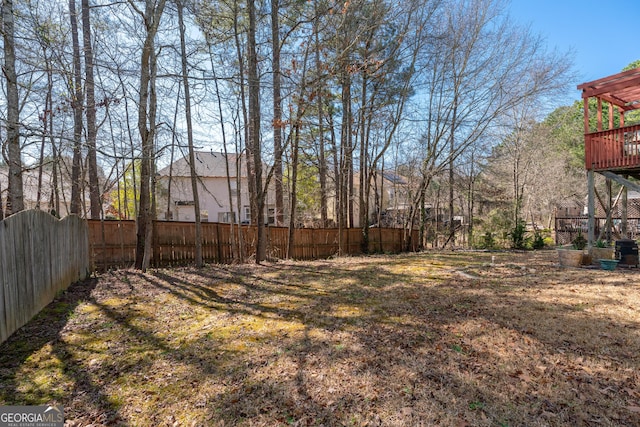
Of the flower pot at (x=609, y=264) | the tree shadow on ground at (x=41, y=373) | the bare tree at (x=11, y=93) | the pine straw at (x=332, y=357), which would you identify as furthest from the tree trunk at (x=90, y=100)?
the flower pot at (x=609, y=264)

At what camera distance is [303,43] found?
801 centimetres

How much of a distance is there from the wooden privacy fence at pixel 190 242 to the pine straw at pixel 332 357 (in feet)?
8.86

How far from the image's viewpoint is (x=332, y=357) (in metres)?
2.90

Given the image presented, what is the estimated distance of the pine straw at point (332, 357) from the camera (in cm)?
220

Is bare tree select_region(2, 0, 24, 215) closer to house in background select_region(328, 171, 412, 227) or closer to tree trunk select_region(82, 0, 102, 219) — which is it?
tree trunk select_region(82, 0, 102, 219)

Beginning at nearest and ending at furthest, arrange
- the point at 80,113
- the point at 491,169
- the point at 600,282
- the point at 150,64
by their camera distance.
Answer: the point at 600,282 < the point at 150,64 < the point at 80,113 < the point at 491,169

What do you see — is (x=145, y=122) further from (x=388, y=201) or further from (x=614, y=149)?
(x=388, y=201)

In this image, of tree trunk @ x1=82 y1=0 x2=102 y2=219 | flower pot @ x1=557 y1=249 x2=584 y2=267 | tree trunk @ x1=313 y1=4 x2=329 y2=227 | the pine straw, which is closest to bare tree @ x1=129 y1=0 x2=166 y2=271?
tree trunk @ x1=82 y1=0 x2=102 y2=219

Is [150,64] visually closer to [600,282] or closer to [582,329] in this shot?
[582,329]

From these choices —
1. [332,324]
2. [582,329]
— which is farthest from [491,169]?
[332,324]

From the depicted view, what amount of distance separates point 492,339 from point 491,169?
14.3 meters

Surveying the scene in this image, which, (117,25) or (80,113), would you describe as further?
(80,113)

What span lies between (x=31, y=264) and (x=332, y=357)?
3640 mm

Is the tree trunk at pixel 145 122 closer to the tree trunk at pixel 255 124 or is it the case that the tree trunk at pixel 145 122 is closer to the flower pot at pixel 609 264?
the tree trunk at pixel 255 124
